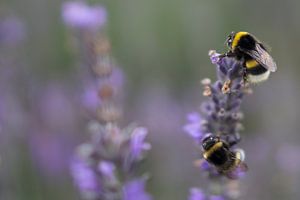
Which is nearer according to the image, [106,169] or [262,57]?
[262,57]

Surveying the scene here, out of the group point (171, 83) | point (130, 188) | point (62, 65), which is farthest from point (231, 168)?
point (62, 65)

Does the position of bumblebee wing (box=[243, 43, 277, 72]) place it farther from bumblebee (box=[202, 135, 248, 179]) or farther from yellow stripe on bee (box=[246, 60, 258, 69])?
bumblebee (box=[202, 135, 248, 179])

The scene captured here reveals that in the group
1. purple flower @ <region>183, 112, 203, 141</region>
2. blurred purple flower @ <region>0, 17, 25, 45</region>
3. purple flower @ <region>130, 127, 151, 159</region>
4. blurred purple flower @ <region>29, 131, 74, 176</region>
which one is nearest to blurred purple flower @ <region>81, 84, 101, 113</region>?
purple flower @ <region>130, 127, 151, 159</region>

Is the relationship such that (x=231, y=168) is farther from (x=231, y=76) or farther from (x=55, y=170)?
(x=55, y=170)

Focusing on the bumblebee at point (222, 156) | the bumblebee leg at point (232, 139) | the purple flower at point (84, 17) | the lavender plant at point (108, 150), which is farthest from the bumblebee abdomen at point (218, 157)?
the purple flower at point (84, 17)

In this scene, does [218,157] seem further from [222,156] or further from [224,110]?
[224,110]

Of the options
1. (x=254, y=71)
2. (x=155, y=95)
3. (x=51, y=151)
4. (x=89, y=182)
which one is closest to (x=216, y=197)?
(x=254, y=71)
